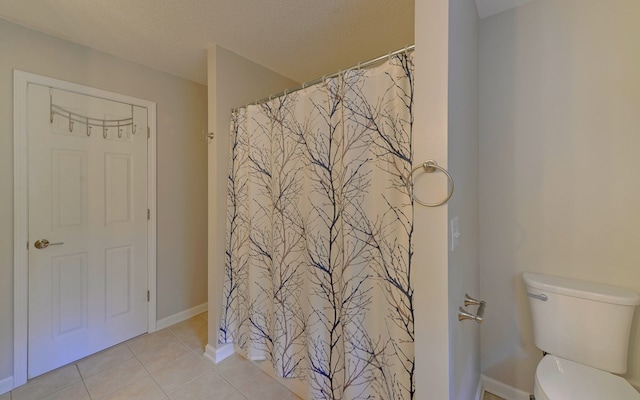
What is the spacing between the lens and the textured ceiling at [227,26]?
148cm

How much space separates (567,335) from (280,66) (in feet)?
8.78

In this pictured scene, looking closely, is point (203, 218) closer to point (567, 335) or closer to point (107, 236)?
point (107, 236)

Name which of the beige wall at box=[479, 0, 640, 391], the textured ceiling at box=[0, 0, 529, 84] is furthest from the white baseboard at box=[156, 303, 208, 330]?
the beige wall at box=[479, 0, 640, 391]

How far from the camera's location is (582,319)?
4.09ft

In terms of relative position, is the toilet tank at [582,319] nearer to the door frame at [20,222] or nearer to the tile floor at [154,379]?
the tile floor at [154,379]

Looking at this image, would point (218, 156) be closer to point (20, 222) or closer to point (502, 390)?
point (20, 222)

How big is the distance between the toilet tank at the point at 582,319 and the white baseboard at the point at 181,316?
110 inches

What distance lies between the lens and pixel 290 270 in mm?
1532

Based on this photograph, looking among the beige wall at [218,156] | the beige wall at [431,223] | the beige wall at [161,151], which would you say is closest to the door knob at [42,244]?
the beige wall at [161,151]

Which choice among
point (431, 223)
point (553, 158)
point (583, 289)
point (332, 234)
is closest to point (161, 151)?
point (332, 234)

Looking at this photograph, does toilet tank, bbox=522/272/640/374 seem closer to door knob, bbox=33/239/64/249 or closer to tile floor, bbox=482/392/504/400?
tile floor, bbox=482/392/504/400

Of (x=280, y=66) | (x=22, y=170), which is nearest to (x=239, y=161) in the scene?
(x=280, y=66)

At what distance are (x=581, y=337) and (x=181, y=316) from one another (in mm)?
2989

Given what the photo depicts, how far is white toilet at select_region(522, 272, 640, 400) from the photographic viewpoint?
42.3 inches
